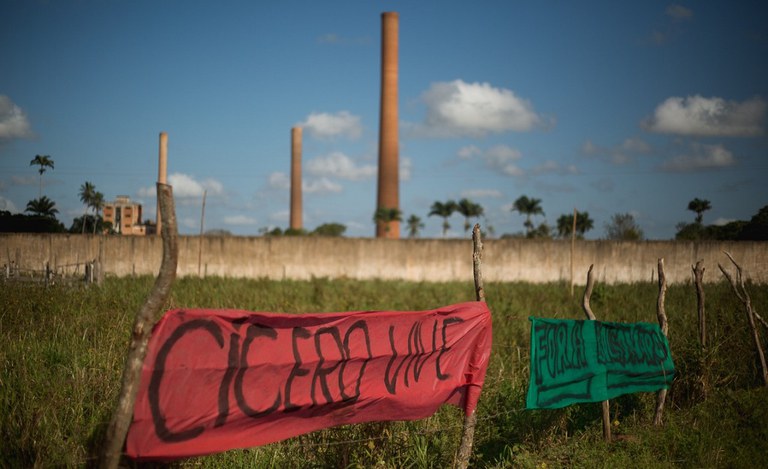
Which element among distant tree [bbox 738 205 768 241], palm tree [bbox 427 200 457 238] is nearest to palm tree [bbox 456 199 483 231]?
palm tree [bbox 427 200 457 238]

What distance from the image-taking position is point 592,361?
16.4 ft

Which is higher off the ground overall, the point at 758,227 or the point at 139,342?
the point at 758,227

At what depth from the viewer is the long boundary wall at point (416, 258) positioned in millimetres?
18547

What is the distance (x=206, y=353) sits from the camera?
3086 millimetres

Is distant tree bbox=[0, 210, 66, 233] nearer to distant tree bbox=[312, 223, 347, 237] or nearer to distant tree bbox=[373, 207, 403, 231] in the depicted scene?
distant tree bbox=[373, 207, 403, 231]

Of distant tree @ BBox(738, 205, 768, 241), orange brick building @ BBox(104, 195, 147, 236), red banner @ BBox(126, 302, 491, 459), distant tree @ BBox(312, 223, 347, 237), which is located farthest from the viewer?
distant tree @ BBox(312, 223, 347, 237)

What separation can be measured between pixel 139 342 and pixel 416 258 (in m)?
18.1

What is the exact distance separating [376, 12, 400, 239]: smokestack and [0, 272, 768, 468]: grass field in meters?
31.4

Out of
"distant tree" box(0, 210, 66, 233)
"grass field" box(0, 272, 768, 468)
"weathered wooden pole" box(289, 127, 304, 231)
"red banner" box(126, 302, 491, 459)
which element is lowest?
"grass field" box(0, 272, 768, 468)

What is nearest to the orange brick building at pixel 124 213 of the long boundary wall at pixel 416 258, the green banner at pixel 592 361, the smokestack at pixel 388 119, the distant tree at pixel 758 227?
the long boundary wall at pixel 416 258

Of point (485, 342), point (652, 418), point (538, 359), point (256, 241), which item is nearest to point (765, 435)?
point (652, 418)

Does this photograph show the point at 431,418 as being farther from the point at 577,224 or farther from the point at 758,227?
the point at 577,224

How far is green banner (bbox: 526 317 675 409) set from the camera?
4.49 m

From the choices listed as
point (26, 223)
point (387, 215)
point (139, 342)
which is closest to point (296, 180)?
point (387, 215)
